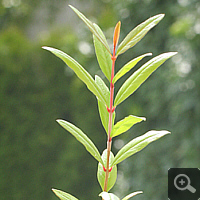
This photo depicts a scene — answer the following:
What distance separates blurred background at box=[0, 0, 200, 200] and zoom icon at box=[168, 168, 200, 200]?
61mm

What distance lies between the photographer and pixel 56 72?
3174mm

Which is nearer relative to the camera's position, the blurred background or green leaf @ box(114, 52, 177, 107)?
green leaf @ box(114, 52, 177, 107)

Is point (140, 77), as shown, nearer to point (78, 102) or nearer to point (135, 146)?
point (135, 146)

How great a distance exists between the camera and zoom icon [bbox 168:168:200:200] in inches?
96.1

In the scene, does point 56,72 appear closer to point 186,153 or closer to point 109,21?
point 109,21

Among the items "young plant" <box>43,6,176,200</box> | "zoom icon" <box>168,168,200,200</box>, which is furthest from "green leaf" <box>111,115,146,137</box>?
"zoom icon" <box>168,168,200,200</box>

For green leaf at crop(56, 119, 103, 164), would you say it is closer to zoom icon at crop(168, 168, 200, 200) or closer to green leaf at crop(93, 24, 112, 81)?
green leaf at crop(93, 24, 112, 81)

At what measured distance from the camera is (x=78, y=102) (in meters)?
3.26

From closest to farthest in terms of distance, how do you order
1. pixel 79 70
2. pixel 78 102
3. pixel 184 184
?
pixel 79 70, pixel 184 184, pixel 78 102

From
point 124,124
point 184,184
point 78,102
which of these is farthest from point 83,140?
point 78,102

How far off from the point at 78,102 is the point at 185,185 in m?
1.38

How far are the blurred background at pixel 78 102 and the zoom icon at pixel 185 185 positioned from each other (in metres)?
0.06

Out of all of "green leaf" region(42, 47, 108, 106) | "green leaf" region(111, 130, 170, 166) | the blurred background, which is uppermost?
the blurred background

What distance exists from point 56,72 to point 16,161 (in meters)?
0.98
